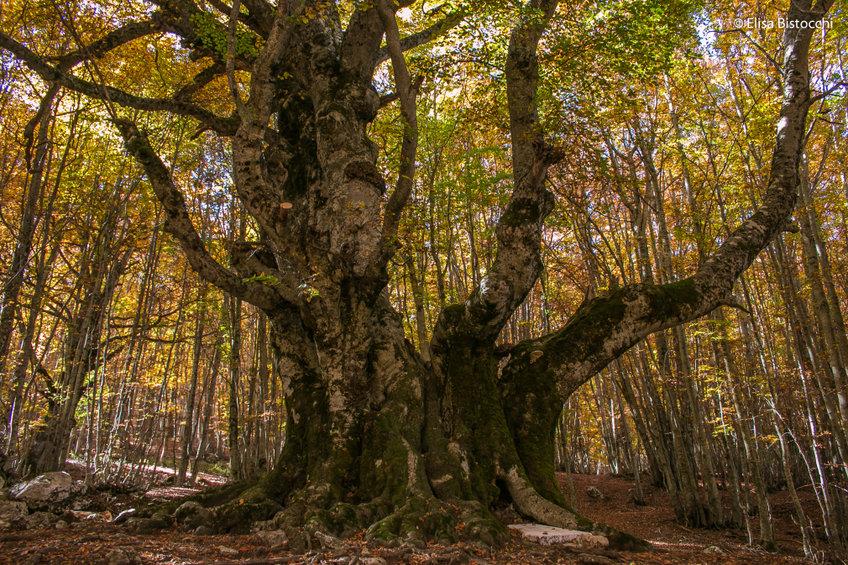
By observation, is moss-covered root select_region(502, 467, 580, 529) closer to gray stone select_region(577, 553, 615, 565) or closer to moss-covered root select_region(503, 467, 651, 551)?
moss-covered root select_region(503, 467, 651, 551)

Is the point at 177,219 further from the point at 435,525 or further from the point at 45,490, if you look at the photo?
the point at 45,490

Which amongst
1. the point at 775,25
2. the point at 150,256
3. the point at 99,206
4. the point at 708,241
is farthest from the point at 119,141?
the point at 775,25

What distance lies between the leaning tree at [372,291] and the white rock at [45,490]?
204 centimetres

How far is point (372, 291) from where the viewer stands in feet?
17.2

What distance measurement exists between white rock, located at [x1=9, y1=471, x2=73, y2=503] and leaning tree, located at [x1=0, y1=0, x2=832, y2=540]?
2.04 metres

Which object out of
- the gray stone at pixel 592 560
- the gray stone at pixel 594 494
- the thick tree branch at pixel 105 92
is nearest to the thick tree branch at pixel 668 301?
the gray stone at pixel 592 560

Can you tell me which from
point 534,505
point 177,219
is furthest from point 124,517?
point 534,505

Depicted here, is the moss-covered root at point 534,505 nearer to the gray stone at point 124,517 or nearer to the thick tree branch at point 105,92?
the gray stone at point 124,517

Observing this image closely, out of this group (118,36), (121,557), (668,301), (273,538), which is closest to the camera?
(121,557)

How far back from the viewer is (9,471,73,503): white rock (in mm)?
5406

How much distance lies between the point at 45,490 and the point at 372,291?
171 inches

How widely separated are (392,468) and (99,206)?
7533 mm

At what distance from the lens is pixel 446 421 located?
5.40 m

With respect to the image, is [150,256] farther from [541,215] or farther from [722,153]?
[722,153]
